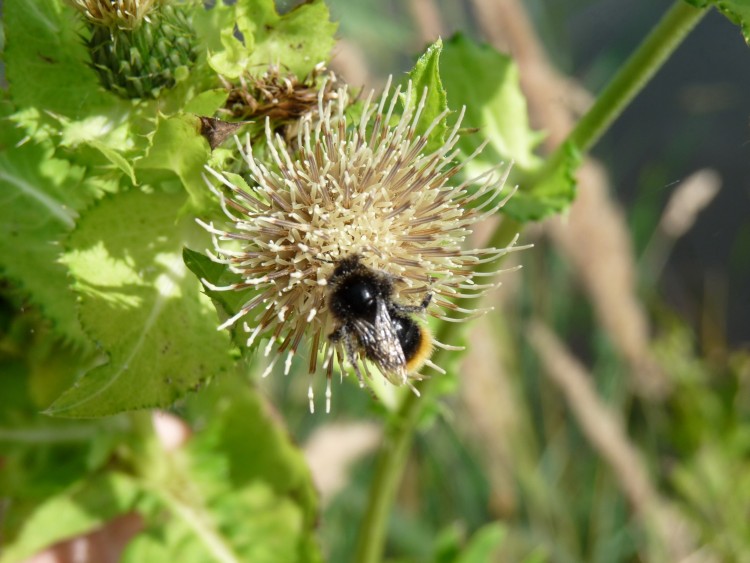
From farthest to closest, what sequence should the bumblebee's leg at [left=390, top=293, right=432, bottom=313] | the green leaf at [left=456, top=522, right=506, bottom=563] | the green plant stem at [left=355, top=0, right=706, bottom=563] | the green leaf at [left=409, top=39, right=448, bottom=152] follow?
the green leaf at [left=456, top=522, right=506, bottom=563] → the green plant stem at [left=355, top=0, right=706, bottom=563] → the bumblebee's leg at [left=390, top=293, right=432, bottom=313] → the green leaf at [left=409, top=39, right=448, bottom=152]

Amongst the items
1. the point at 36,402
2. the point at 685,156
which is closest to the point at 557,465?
the point at 685,156

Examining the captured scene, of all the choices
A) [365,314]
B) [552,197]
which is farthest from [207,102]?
[552,197]

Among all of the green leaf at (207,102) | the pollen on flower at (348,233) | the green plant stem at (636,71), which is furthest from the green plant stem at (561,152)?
the green leaf at (207,102)

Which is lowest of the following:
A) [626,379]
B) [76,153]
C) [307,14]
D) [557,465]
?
[557,465]

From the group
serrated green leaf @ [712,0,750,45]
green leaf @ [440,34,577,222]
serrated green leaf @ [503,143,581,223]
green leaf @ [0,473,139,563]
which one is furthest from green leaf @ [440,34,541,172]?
green leaf @ [0,473,139,563]

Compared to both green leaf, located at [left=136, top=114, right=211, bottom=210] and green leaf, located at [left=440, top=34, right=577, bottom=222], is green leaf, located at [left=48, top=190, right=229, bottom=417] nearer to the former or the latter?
green leaf, located at [left=136, top=114, right=211, bottom=210]

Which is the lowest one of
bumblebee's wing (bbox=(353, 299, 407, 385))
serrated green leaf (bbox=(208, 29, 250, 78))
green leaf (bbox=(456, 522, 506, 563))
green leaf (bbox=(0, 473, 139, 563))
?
green leaf (bbox=(0, 473, 139, 563))

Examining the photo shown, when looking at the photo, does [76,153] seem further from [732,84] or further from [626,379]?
[732,84]
